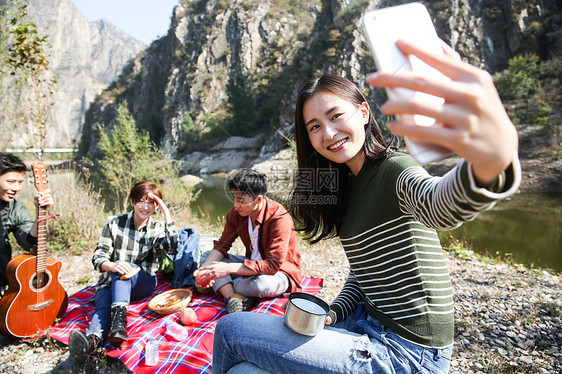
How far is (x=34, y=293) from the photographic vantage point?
9.12ft

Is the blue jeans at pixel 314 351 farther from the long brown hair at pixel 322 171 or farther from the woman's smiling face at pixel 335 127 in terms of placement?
the woman's smiling face at pixel 335 127

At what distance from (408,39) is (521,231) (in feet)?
32.6

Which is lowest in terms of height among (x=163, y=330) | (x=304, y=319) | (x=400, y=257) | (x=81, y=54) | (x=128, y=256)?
(x=163, y=330)

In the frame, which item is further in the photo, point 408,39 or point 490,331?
point 490,331

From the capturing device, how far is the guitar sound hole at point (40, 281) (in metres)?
2.84

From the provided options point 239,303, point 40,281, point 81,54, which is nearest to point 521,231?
point 239,303

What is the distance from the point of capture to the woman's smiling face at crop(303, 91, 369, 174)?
1.29m

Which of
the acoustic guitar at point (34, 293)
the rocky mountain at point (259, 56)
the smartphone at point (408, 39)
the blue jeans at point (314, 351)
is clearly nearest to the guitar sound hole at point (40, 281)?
the acoustic guitar at point (34, 293)

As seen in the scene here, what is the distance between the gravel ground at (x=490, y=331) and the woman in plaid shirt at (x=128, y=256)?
1.39ft

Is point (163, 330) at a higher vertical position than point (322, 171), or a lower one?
lower

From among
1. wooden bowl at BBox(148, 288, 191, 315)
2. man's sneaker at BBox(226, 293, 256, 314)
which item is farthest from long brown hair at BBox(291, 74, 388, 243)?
wooden bowl at BBox(148, 288, 191, 315)

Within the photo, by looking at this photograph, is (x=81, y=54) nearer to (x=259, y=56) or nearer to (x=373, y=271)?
(x=259, y=56)

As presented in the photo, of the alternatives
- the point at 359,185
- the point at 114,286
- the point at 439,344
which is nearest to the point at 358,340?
the point at 439,344

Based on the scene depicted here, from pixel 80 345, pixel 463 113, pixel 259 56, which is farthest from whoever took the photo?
pixel 259 56
